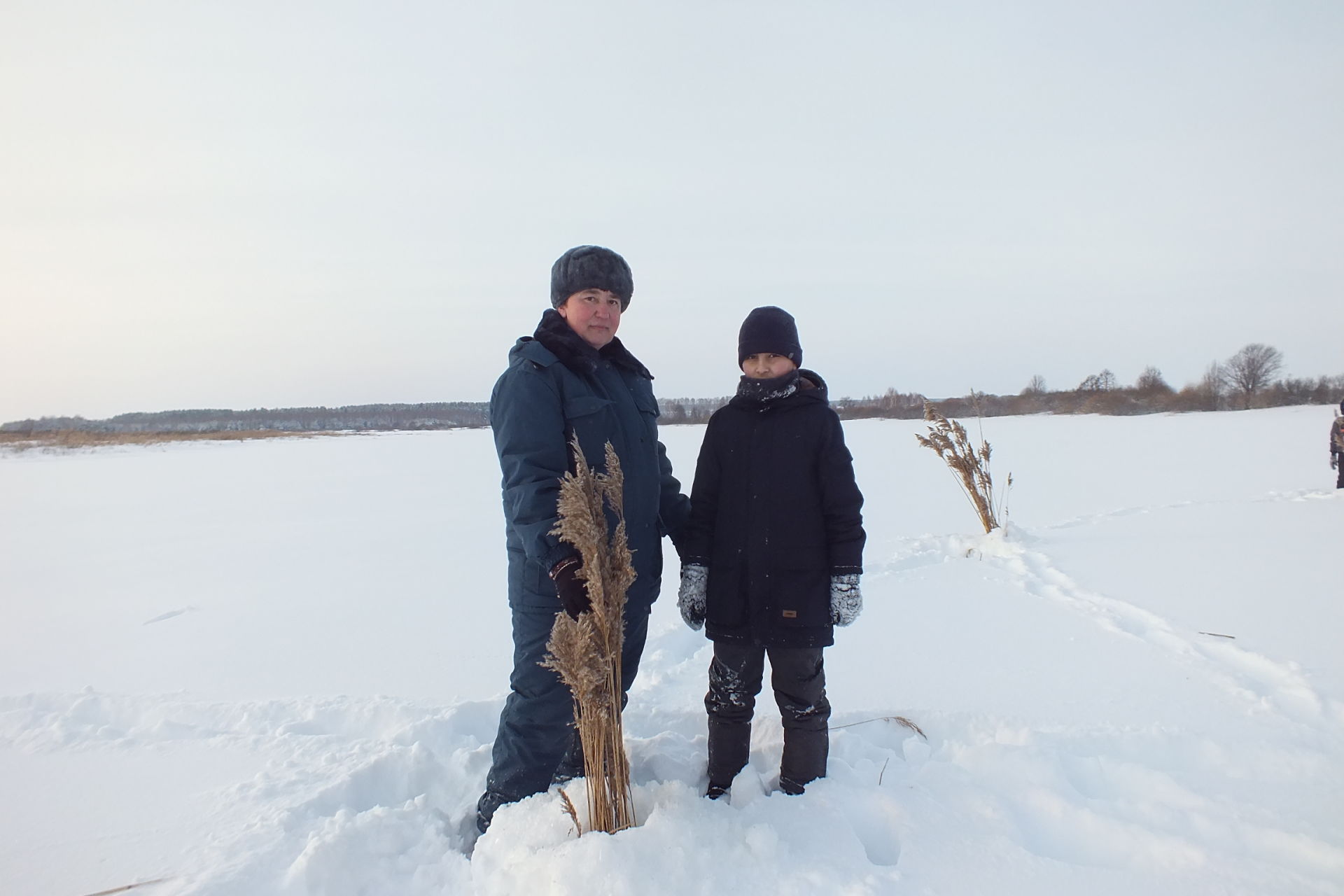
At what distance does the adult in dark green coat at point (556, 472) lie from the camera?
6.47 ft

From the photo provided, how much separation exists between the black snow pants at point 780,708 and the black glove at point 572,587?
57 cm

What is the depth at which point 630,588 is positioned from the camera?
2.19 m

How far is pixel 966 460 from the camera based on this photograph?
647cm

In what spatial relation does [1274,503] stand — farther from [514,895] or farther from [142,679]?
[142,679]

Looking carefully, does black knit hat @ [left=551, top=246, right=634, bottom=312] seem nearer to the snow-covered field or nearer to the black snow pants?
the black snow pants

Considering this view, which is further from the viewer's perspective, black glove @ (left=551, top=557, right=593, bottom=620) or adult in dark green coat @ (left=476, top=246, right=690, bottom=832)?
adult in dark green coat @ (left=476, top=246, right=690, bottom=832)

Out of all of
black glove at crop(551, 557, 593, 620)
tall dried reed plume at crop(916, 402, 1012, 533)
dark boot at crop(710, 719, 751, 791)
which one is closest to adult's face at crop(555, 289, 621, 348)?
black glove at crop(551, 557, 593, 620)

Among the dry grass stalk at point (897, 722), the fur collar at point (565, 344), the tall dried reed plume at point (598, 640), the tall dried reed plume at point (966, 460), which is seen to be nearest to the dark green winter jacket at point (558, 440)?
the fur collar at point (565, 344)

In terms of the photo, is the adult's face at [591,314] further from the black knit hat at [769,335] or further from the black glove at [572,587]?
the black glove at [572,587]

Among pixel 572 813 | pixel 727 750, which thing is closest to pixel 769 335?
pixel 727 750

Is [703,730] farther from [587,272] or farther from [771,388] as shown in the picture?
[587,272]

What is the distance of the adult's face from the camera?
2.23m

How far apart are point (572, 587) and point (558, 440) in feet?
1.42

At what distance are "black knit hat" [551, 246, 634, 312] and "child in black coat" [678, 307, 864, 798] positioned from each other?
46 centimetres
